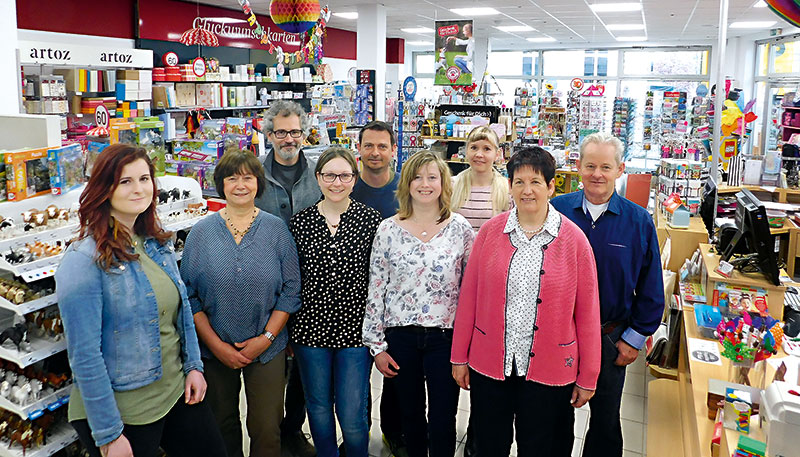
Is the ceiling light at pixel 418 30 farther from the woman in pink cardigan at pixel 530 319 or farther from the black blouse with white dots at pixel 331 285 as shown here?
the woman in pink cardigan at pixel 530 319

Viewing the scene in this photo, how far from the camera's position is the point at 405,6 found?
444 inches

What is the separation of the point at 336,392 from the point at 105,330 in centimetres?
105

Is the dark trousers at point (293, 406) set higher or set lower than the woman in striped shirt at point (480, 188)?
lower

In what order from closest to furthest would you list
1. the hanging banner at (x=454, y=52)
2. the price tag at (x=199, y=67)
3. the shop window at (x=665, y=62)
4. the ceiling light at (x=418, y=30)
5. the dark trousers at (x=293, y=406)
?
1. the dark trousers at (x=293, y=406)
2. the price tag at (x=199, y=67)
3. the hanging banner at (x=454, y=52)
4. the ceiling light at (x=418, y=30)
5. the shop window at (x=665, y=62)

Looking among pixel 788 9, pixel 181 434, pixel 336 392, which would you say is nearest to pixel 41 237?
pixel 181 434

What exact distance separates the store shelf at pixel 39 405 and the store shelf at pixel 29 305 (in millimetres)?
330

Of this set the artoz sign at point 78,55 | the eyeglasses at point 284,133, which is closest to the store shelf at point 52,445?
the eyeglasses at point 284,133

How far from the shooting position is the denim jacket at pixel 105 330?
1.96m

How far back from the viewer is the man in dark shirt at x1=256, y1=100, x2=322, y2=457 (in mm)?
3170

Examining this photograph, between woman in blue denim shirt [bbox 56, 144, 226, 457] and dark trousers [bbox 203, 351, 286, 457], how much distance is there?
377mm

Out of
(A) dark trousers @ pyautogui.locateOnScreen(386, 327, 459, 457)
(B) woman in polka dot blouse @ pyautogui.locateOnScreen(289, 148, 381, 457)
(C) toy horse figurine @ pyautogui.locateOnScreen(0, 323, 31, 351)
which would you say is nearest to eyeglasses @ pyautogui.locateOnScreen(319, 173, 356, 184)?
(B) woman in polka dot blouse @ pyautogui.locateOnScreen(289, 148, 381, 457)

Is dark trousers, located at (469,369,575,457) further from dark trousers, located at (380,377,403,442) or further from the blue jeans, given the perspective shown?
dark trousers, located at (380,377,403,442)

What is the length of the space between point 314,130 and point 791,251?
18.7 feet

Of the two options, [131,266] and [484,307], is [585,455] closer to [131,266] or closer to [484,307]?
[484,307]
